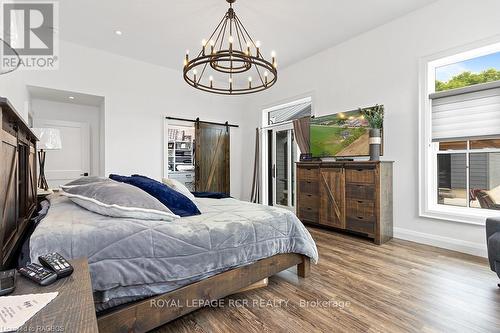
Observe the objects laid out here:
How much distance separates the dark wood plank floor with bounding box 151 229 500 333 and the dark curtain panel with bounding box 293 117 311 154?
239cm

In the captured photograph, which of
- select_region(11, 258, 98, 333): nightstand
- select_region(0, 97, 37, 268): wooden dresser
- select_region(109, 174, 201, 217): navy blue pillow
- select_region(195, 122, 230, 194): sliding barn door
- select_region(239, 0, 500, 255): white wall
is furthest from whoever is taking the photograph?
select_region(195, 122, 230, 194): sliding barn door

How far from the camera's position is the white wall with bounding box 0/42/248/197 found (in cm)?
395

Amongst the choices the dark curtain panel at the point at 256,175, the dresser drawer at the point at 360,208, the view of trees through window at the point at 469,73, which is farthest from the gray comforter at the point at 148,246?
the dark curtain panel at the point at 256,175

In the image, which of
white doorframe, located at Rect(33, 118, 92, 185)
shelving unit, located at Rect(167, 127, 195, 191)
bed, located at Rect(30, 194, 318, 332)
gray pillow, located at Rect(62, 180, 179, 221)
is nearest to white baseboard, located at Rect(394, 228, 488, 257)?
bed, located at Rect(30, 194, 318, 332)

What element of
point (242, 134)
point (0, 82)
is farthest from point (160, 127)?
point (0, 82)

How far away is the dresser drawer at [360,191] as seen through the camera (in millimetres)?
3309

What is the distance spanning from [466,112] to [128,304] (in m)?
3.94

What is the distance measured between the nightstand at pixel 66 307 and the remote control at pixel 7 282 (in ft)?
0.05

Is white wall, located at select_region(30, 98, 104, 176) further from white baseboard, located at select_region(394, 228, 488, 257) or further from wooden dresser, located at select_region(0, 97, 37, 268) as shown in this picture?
white baseboard, located at select_region(394, 228, 488, 257)

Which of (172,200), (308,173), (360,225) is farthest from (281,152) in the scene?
(172,200)

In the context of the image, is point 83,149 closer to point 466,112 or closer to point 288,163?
point 288,163

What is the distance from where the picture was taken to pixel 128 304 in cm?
134

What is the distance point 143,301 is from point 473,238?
352cm

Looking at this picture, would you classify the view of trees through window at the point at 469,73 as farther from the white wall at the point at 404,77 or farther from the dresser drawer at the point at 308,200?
the dresser drawer at the point at 308,200
